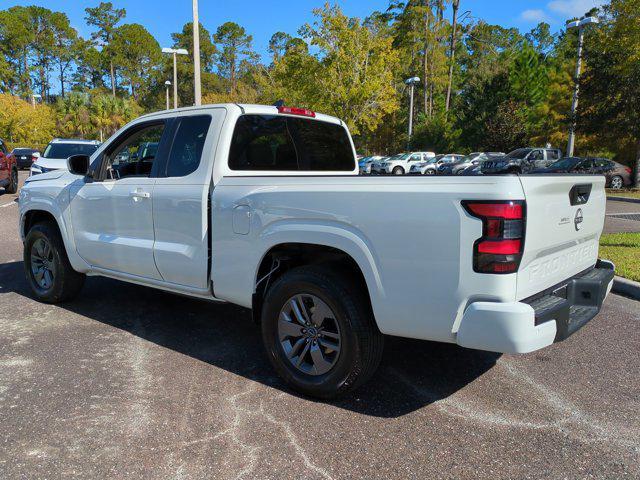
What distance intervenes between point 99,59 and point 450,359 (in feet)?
309

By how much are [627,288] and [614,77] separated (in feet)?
55.5

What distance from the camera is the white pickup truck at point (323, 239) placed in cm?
265

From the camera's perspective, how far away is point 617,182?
21.9 m

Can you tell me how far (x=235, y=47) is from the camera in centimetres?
8788

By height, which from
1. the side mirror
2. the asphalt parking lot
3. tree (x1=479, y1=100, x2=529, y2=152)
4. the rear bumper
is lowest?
the asphalt parking lot

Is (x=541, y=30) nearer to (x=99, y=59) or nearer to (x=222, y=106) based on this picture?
(x=99, y=59)

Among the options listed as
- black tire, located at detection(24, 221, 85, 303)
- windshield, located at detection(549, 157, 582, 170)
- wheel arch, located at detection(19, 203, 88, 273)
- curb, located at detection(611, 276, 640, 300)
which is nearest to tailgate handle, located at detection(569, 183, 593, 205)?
curb, located at detection(611, 276, 640, 300)

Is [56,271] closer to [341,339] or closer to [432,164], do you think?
[341,339]

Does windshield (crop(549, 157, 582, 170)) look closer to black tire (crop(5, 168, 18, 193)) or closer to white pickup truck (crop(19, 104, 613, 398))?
white pickup truck (crop(19, 104, 613, 398))

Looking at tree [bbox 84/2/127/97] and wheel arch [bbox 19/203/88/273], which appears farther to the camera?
tree [bbox 84/2/127/97]

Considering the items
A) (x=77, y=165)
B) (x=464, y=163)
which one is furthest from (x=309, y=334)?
(x=464, y=163)

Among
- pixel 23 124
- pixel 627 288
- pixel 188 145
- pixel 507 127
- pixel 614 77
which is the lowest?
pixel 627 288

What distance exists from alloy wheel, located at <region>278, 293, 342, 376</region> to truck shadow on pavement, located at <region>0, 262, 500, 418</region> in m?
0.25

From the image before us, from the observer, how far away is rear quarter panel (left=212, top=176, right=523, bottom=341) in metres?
2.64
